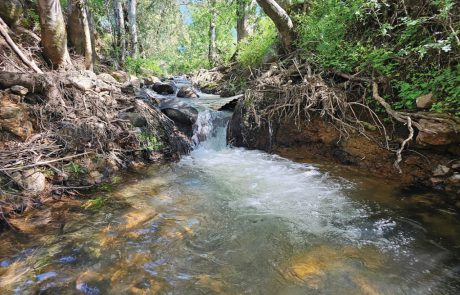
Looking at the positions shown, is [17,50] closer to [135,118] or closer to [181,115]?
[135,118]

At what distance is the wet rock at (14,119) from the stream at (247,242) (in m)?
1.46

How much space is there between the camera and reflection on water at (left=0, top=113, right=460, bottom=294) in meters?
2.52

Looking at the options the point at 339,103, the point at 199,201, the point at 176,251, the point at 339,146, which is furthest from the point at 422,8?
the point at 176,251

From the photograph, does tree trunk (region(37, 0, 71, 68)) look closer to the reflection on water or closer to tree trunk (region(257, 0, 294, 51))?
the reflection on water

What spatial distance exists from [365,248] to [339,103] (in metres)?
2.90

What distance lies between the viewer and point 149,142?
18.5 ft

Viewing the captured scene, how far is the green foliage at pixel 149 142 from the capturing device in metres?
5.53

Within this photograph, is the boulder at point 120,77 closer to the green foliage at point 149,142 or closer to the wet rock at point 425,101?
the green foliage at point 149,142

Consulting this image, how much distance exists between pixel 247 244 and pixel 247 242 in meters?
0.04

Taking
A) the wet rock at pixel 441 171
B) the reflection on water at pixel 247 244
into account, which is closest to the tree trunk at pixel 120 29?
the reflection on water at pixel 247 244

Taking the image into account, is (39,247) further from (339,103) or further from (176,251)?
(339,103)

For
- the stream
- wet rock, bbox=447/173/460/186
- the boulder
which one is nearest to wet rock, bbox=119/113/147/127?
the stream

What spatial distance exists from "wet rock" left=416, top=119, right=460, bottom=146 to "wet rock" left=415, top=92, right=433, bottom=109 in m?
0.26

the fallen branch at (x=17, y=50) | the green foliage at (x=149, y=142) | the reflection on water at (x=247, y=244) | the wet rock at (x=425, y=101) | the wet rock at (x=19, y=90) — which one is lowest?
the reflection on water at (x=247, y=244)
